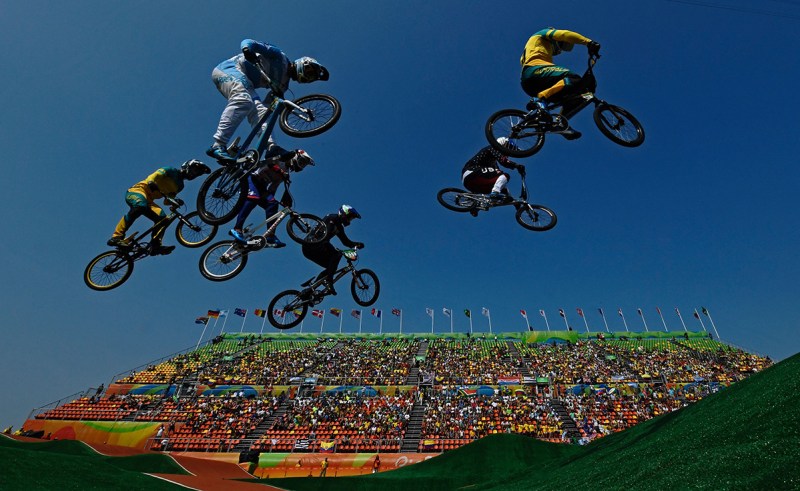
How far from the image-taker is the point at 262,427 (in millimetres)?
31953

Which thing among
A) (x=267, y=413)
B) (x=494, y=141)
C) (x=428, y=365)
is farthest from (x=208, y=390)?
(x=494, y=141)

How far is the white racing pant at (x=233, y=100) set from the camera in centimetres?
870

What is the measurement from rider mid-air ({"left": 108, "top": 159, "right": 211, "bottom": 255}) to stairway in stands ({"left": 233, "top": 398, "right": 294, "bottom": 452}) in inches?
929

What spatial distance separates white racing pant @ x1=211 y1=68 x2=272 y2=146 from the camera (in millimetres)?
8703

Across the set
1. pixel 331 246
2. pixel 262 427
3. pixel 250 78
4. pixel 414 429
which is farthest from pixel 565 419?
pixel 250 78

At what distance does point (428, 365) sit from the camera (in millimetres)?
43562

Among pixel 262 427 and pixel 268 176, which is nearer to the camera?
pixel 268 176

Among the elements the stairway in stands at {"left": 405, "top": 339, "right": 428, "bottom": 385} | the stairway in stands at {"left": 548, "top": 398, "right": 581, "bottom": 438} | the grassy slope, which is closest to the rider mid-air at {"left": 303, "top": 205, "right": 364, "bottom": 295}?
the grassy slope

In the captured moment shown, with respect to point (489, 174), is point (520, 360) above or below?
above

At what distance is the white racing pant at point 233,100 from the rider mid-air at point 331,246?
10.9 feet

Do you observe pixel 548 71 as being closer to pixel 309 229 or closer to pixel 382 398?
pixel 309 229

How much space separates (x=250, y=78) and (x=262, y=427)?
29.3 m

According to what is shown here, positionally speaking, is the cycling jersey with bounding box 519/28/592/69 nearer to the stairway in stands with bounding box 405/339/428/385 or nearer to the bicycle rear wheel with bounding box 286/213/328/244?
the bicycle rear wheel with bounding box 286/213/328/244

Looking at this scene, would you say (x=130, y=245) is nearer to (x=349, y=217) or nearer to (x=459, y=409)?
(x=349, y=217)
